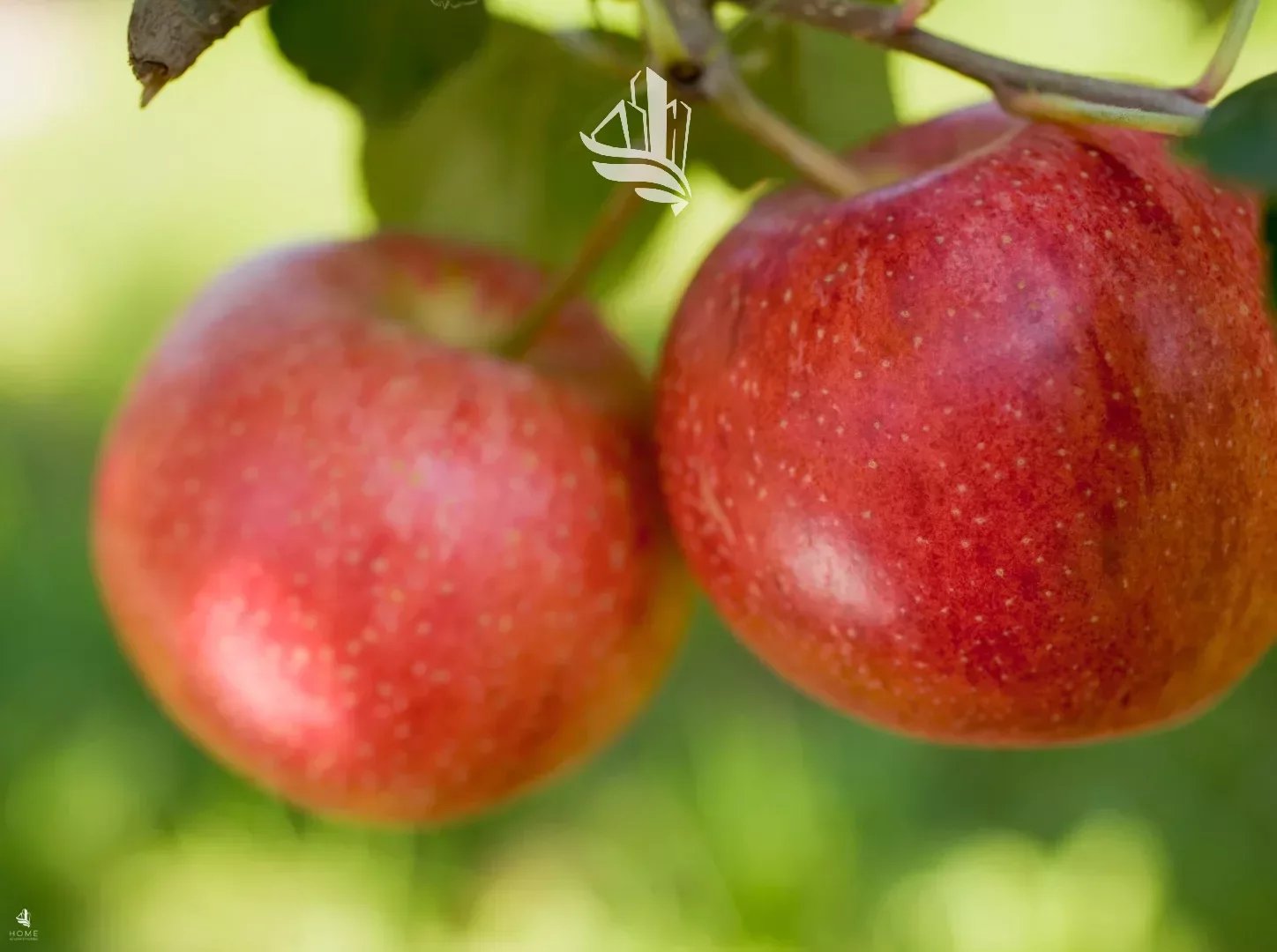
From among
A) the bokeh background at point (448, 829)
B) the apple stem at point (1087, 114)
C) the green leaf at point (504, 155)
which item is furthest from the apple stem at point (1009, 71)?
the bokeh background at point (448, 829)

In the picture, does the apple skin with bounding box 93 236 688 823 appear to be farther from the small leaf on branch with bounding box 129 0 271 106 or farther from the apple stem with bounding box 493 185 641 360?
the small leaf on branch with bounding box 129 0 271 106

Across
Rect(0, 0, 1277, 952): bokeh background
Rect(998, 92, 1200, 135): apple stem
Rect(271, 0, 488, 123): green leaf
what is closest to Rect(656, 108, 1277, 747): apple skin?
Rect(998, 92, 1200, 135): apple stem

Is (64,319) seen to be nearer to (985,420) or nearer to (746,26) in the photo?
(746,26)

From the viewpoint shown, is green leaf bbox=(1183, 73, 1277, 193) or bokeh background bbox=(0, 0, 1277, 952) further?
bokeh background bbox=(0, 0, 1277, 952)

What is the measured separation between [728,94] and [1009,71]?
0.29 ft

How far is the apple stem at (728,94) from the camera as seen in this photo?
1.25ft

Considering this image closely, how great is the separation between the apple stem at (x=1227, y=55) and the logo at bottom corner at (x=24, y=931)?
789 millimetres

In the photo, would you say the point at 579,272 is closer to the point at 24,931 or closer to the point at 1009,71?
the point at 1009,71

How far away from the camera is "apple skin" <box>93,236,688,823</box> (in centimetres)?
44

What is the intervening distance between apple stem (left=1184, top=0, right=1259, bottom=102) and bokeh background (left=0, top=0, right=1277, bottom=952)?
1.46ft

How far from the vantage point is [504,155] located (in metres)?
0.54

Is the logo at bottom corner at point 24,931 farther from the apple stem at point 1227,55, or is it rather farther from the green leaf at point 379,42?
the apple stem at point 1227,55

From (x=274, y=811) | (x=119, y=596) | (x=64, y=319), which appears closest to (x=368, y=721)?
(x=119, y=596)

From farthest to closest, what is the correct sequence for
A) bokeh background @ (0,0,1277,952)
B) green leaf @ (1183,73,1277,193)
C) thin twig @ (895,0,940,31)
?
bokeh background @ (0,0,1277,952), thin twig @ (895,0,940,31), green leaf @ (1183,73,1277,193)
